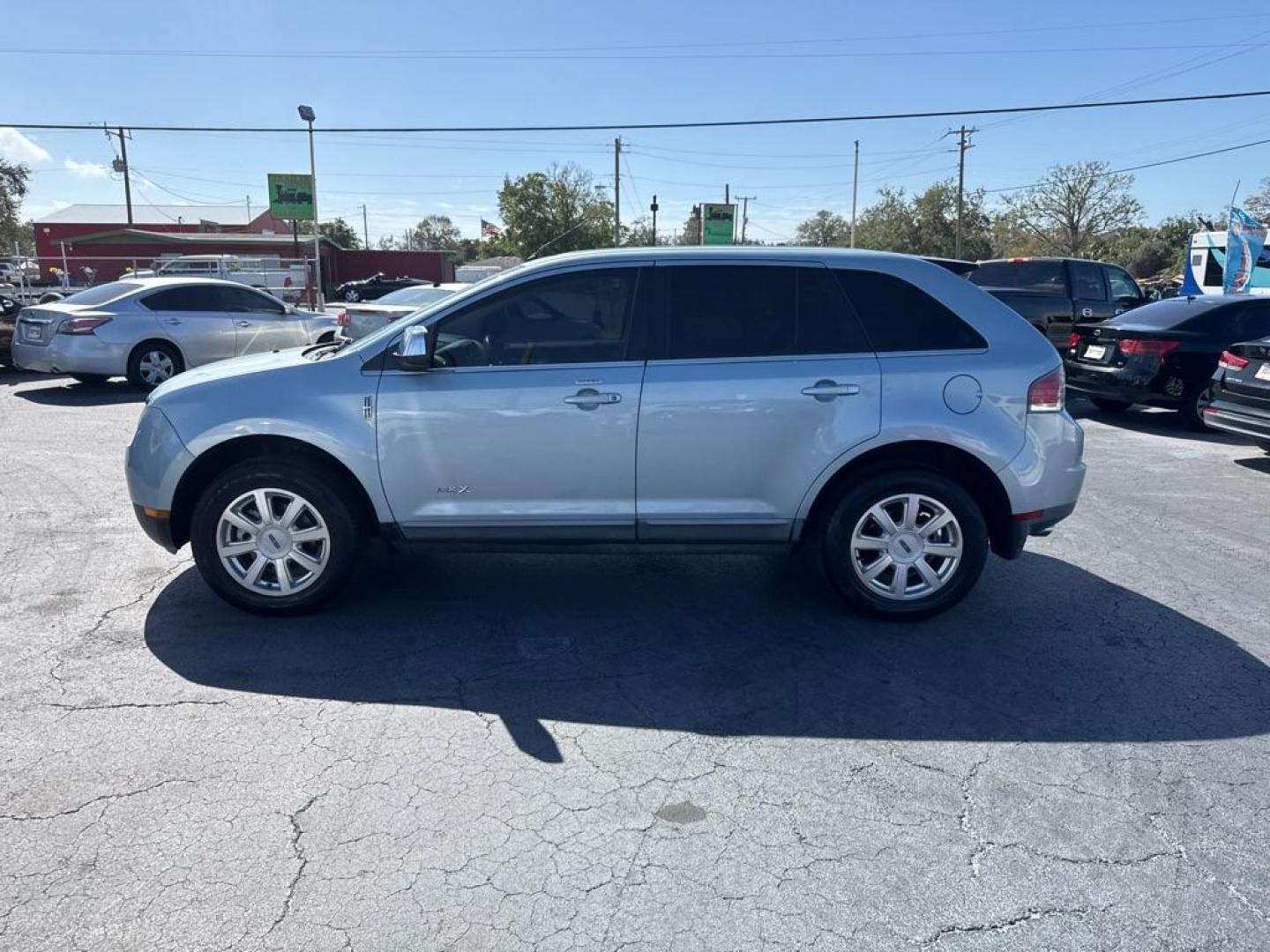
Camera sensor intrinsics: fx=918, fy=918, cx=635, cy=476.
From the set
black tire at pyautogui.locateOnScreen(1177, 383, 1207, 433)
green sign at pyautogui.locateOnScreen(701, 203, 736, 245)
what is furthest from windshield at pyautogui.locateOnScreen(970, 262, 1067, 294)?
green sign at pyautogui.locateOnScreen(701, 203, 736, 245)

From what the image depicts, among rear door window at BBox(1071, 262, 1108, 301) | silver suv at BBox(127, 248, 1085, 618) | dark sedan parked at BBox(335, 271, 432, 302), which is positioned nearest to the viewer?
silver suv at BBox(127, 248, 1085, 618)

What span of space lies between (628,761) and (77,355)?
1183 cm

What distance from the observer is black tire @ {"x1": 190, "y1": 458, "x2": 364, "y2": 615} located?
4605 mm

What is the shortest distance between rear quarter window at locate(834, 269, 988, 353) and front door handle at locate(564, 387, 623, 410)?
4.37 ft

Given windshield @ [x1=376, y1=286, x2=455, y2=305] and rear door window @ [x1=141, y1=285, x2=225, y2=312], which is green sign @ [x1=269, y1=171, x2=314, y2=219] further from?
rear door window @ [x1=141, y1=285, x2=225, y2=312]

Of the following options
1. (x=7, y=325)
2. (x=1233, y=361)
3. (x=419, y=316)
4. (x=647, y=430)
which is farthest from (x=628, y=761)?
(x=7, y=325)

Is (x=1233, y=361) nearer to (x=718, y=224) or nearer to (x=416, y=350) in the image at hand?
(x=416, y=350)

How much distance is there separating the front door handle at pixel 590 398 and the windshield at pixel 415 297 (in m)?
10.8

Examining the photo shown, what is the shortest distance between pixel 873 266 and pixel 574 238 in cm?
6227

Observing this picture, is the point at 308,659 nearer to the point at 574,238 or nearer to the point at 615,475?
the point at 615,475

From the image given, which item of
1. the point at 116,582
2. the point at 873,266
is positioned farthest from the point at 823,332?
the point at 116,582

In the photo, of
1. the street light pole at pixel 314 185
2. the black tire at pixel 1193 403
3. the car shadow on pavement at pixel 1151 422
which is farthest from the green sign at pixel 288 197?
the black tire at pixel 1193 403

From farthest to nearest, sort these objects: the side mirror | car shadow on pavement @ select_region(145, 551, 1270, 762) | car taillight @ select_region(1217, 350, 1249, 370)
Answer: car taillight @ select_region(1217, 350, 1249, 370) → the side mirror → car shadow on pavement @ select_region(145, 551, 1270, 762)

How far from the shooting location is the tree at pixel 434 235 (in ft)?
348
